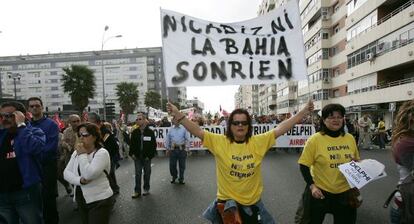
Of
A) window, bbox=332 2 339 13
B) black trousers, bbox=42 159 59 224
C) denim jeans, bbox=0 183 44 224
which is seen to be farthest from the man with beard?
window, bbox=332 2 339 13

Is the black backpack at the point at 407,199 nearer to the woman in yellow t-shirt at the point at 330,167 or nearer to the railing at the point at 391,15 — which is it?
the woman in yellow t-shirt at the point at 330,167

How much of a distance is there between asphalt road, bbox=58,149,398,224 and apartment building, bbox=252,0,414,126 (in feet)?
30.1

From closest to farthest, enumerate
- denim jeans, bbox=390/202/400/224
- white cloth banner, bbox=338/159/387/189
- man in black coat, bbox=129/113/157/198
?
1. denim jeans, bbox=390/202/400/224
2. white cloth banner, bbox=338/159/387/189
3. man in black coat, bbox=129/113/157/198

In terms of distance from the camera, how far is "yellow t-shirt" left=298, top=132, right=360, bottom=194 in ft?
12.2

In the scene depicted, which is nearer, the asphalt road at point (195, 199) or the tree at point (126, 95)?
the asphalt road at point (195, 199)

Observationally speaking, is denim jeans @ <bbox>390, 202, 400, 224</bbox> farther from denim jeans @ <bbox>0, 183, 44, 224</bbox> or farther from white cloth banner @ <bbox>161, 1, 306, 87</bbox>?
denim jeans @ <bbox>0, 183, 44, 224</bbox>

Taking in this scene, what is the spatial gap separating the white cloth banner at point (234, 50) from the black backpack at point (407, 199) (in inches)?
74.5

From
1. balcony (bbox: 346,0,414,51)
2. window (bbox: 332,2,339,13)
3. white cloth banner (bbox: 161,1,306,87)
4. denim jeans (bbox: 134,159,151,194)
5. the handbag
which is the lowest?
denim jeans (bbox: 134,159,151,194)

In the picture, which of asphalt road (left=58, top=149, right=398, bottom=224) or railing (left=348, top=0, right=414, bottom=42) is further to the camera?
railing (left=348, top=0, right=414, bottom=42)

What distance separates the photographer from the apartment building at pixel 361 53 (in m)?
28.1

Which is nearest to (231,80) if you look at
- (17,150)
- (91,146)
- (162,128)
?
(91,146)

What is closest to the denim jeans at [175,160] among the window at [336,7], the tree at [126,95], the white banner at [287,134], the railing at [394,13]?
the white banner at [287,134]

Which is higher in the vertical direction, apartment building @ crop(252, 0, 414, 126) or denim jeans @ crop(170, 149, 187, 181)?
apartment building @ crop(252, 0, 414, 126)

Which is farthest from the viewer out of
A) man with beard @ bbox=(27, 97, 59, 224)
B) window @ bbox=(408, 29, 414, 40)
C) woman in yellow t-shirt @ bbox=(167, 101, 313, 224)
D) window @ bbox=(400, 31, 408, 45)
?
window @ bbox=(400, 31, 408, 45)
